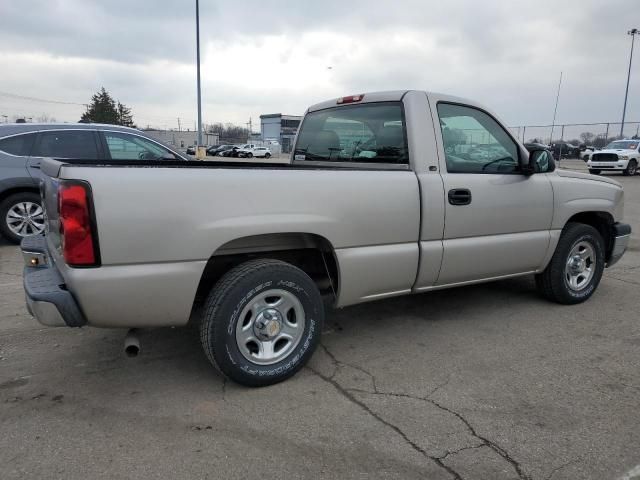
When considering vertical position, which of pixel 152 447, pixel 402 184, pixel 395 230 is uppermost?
pixel 402 184

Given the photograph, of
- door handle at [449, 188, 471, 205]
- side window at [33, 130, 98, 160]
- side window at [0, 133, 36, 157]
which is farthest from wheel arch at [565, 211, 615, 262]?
side window at [0, 133, 36, 157]

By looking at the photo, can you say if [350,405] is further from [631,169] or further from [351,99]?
[631,169]

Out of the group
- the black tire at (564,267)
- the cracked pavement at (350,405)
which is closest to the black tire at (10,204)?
the cracked pavement at (350,405)

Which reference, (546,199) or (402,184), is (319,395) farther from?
(546,199)

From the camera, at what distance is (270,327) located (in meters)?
3.09

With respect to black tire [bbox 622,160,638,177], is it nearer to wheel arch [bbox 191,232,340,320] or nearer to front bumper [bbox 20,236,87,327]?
wheel arch [bbox 191,232,340,320]

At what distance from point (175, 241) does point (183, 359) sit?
1221 millimetres

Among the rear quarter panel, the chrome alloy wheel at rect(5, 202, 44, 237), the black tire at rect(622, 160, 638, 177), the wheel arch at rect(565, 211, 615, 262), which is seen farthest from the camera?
the black tire at rect(622, 160, 638, 177)

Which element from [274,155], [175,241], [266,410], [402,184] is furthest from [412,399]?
[274,155]

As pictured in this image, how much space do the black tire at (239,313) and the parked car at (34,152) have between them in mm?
5043

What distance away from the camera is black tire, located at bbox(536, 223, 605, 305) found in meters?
4.59

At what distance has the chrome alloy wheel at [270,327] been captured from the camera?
3018 millimetres

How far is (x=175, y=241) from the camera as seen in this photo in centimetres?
267

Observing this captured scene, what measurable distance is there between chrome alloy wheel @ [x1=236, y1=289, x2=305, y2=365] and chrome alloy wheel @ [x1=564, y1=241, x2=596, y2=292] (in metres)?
2.98
